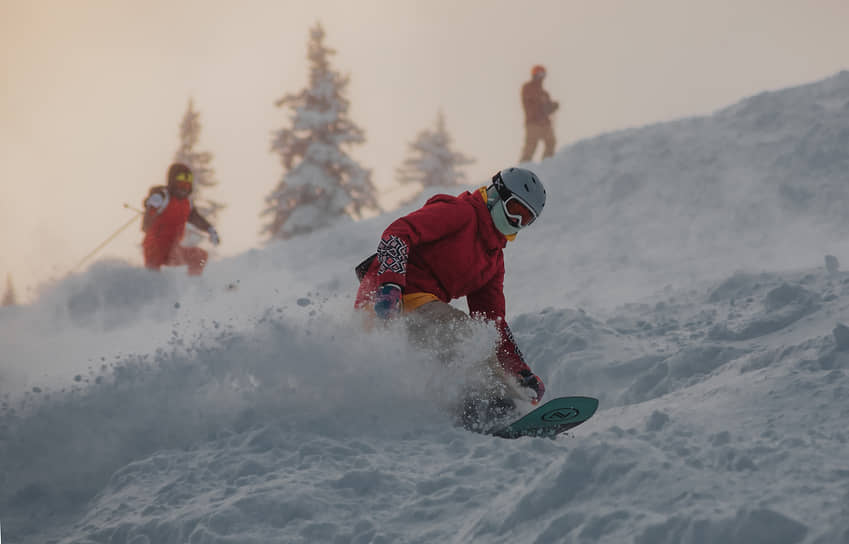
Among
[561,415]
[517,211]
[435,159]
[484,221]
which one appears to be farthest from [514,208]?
[435,159]

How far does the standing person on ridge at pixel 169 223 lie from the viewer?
10070 mm

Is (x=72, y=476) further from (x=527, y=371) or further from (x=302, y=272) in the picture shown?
(x=302, y=272)

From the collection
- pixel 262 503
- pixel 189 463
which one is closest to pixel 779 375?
pixel 262 503

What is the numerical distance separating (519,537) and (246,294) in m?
7.87

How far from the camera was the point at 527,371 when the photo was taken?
14.2 ft

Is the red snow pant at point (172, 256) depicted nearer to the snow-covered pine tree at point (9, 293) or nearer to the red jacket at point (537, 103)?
the red jacket at point (537, 103)

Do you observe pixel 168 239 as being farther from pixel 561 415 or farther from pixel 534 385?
pixel 561 415

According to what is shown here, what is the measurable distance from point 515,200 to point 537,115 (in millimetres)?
9880

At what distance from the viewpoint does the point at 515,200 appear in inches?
171

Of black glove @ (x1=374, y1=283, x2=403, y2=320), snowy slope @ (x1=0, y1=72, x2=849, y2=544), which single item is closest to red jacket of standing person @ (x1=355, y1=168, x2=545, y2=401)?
black glove @ (x1=374, y1=283, x2=403, y2=320)

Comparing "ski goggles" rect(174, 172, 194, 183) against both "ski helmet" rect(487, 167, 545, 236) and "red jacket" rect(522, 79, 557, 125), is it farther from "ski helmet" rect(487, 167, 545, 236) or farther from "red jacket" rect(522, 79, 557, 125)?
"ski helmet" rect(487, 167, 545, 236)

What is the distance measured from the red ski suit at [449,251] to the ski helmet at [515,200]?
74mm

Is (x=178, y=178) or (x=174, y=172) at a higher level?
(x=174, y=172)

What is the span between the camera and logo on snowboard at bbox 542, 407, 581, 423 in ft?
11.4
